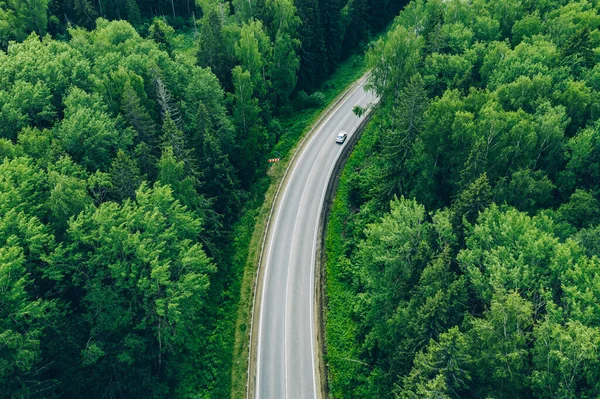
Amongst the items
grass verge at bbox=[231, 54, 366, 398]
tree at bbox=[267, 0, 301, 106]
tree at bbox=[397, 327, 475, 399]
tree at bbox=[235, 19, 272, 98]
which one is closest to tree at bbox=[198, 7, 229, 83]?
tree at bbox=[235, 19, 272, 98]

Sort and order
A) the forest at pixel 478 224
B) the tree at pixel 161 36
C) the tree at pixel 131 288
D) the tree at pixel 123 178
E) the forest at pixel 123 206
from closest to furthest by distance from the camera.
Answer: the forest at pixel 478 224 < the forest at pixel 123 206 < the tree at pixel 131 288 < the tree at pixel 123 178 < the tree at pixel 161 36

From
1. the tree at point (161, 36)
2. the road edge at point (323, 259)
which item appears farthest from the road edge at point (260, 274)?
the tree at point (161, 36)

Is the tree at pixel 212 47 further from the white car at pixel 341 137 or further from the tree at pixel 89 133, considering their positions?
the tree at pixel 89 133

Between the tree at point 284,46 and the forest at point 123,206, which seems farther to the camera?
the tree at point 284,46

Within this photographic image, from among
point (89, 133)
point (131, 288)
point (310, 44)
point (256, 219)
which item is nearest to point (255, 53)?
point (310, 44)

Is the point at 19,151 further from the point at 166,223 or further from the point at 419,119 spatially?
the point at 419,119

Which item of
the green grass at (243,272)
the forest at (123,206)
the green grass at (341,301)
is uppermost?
the forest at (123,206)

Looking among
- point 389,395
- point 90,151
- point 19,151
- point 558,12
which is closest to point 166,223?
point 90,151
